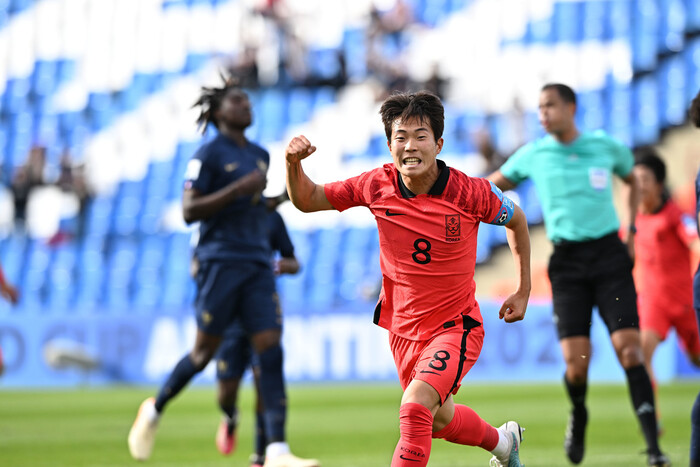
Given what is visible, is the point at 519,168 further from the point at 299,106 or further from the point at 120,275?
the point at 299,106

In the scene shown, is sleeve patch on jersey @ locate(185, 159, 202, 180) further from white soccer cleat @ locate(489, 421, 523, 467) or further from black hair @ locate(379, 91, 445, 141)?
white soccer cleat @ locate(489, 421, 523, 467)

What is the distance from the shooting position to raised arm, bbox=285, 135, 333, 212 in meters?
4.90

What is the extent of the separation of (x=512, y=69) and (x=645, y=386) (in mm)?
16275

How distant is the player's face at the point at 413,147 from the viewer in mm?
5105

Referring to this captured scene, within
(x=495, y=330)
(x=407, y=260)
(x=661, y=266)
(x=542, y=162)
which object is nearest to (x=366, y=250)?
(x=495, y=330)

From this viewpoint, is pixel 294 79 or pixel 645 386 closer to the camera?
pixel 645 386

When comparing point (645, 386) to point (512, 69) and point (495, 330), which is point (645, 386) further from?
point (512, 69)

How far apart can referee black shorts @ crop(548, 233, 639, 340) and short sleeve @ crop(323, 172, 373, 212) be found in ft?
8.50

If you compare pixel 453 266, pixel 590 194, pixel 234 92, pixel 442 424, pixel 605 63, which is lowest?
pixel 442 424

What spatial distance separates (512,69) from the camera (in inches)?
890

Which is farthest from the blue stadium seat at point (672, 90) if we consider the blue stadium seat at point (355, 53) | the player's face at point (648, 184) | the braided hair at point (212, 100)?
the braided hair at point (212, 100)

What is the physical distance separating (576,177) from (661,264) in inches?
108

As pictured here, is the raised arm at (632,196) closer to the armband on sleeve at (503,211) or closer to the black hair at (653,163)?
the black hair at (653,163)

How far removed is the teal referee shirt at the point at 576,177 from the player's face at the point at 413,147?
262 centimetres
